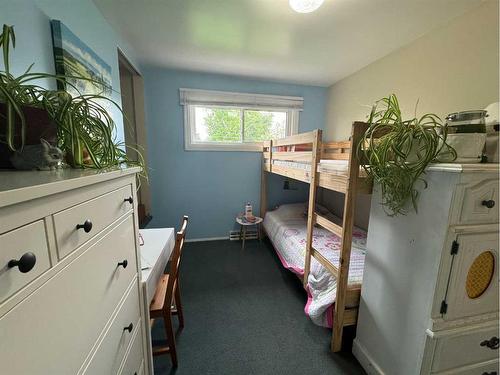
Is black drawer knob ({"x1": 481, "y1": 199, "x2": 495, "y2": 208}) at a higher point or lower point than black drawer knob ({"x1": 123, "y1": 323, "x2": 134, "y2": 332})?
higher

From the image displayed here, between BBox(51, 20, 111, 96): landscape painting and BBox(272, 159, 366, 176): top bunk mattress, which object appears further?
BBox(272, 159, 366, 176): top bunk mattress

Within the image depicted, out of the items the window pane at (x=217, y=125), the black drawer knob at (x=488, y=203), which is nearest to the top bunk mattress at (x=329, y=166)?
the black drawer knob at (x=488, y=203)

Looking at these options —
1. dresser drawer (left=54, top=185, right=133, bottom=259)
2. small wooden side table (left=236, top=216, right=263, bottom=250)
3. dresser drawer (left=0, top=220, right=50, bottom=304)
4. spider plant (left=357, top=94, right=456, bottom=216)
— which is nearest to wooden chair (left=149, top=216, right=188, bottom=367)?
dresser drawer (left=54, top=185, right=133, bottom=259)

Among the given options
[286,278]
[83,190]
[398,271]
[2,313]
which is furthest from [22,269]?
[286,278]

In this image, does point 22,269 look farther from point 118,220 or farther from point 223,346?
point 223,346

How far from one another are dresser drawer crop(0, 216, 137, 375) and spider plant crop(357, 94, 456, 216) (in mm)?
1190

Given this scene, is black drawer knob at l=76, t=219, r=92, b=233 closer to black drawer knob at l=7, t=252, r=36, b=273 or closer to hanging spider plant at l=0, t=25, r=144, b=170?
black drawer knob at l=7, t=252, r=36, b=273

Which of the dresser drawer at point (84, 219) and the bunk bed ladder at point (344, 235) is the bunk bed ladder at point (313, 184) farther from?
the dresser drawer at point (84, 219)

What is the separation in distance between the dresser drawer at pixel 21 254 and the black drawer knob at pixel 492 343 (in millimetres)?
1809

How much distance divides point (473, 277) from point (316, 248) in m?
0.98

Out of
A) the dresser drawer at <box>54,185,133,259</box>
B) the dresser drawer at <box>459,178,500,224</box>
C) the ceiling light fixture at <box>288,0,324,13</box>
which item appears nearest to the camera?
the dresser drawer at <box>54,185,133,259</box>

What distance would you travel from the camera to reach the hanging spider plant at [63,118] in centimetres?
56

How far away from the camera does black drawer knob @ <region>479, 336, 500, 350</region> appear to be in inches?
41.9

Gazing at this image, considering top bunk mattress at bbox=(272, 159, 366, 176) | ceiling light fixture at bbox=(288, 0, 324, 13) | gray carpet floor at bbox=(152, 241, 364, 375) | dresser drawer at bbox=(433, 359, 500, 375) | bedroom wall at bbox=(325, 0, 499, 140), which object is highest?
ceiling light fixture at bbox=(288, 0, 324, 13)
